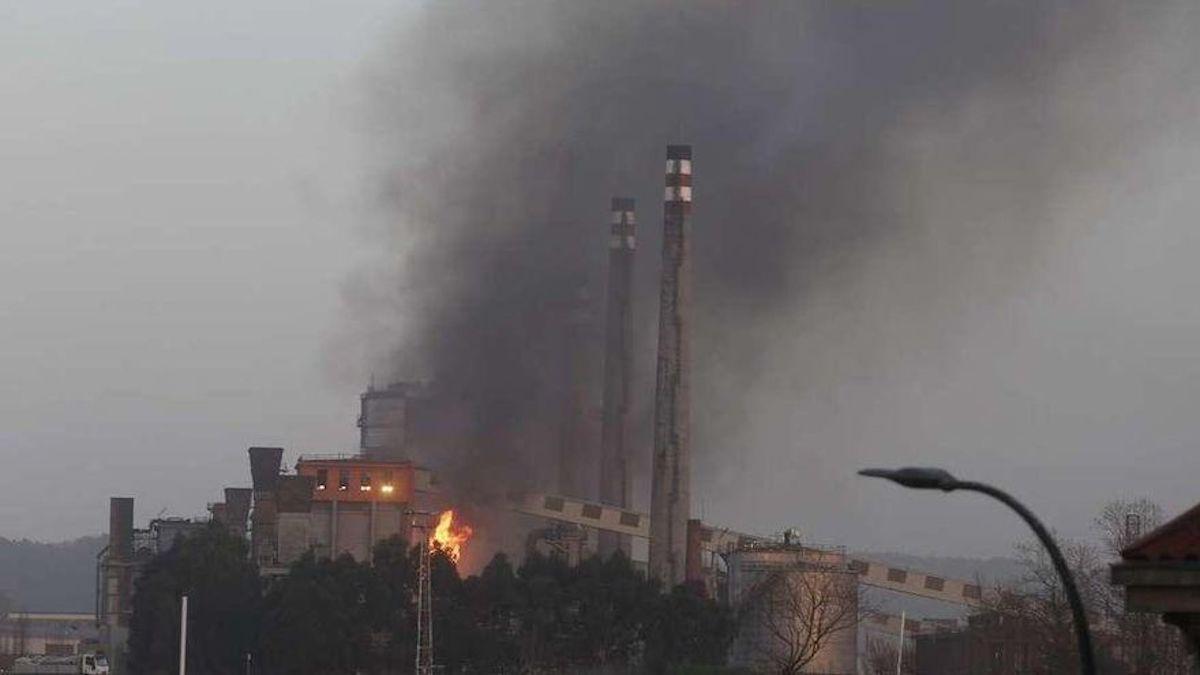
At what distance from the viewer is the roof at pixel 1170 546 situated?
19422 mm

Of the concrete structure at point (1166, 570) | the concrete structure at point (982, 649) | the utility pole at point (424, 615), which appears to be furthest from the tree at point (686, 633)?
the concrete structure at point (1166, 570)

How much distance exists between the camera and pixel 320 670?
96250 mm

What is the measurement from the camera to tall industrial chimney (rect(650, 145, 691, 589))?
10944cm

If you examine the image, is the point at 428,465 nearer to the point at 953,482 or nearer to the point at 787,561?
the point at 787,561

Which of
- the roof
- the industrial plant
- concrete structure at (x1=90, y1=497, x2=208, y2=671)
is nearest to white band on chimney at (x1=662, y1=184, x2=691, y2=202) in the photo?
the industrial plant

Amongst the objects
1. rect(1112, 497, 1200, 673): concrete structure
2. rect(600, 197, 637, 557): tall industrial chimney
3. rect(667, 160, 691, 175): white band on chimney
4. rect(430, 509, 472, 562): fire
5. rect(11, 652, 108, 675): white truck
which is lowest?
rect(11, 652, 108, 675): white truck

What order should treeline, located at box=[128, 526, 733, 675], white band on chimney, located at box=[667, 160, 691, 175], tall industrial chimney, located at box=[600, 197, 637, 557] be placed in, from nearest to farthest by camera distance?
treeline, located at box=[128, 526, 733, 675], white band on chimney, located at box=[667, 160, 691, 175], tall industrial chimney, located at box=[600, 197, 637, 557]

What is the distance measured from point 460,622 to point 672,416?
16404 mm

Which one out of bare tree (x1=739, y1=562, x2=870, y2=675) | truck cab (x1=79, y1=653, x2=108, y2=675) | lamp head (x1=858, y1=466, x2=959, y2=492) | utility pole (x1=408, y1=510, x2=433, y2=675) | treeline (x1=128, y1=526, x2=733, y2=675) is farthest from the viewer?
bare tree (x1=739, y1=562, x2=870, y2=675)

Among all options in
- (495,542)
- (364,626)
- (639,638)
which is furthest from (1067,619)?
(495,542)

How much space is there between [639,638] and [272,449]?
104 feet

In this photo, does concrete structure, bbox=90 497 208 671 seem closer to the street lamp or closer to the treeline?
the treeline

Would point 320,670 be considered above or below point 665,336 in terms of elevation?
below

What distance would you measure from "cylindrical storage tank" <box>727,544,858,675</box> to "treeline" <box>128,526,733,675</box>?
2777 millimetres
